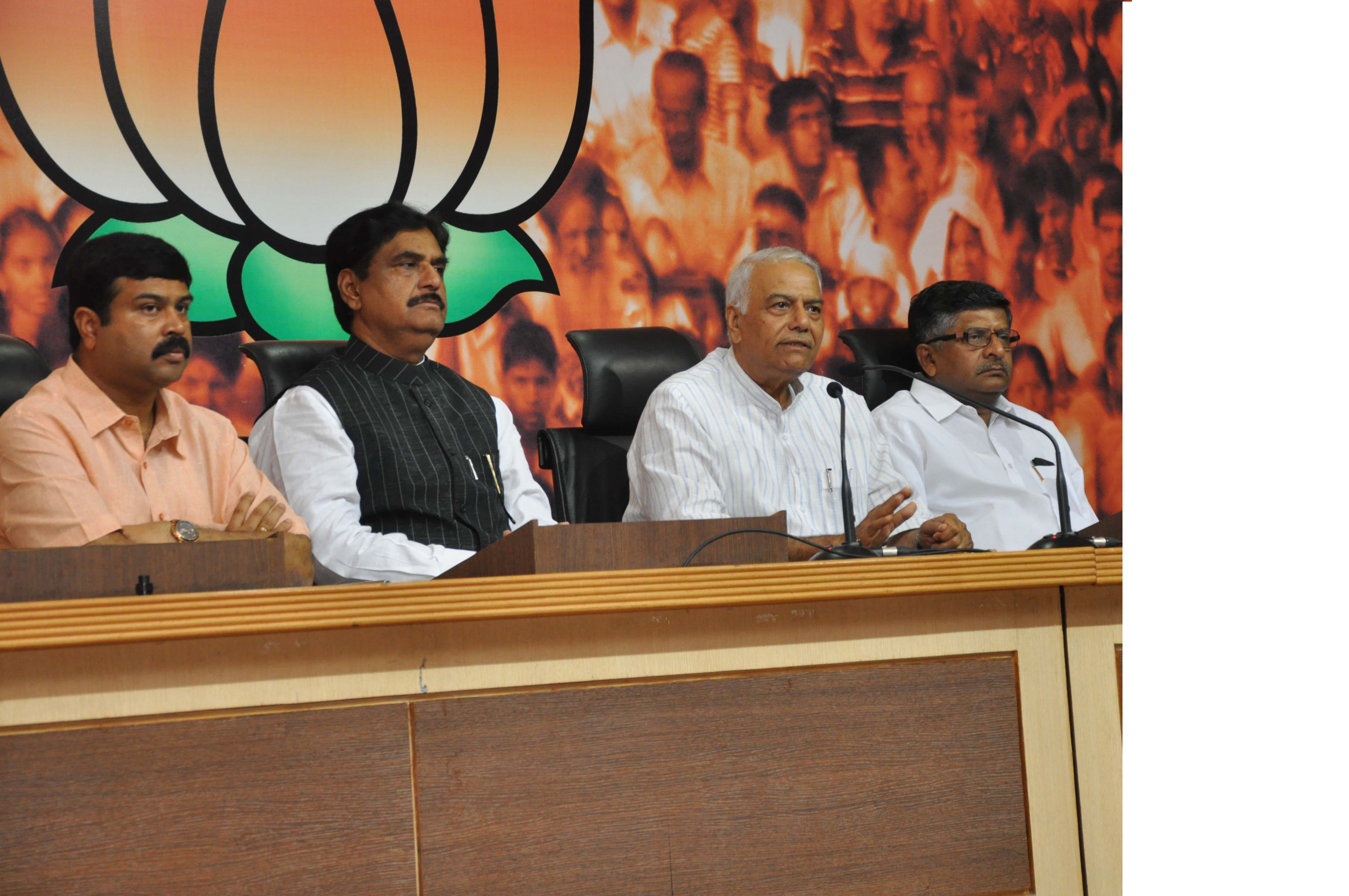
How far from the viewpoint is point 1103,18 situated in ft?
12.4

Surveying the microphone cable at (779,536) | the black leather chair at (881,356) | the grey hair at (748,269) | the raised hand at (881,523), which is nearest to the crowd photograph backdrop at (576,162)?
the black leather chair at (881,356)

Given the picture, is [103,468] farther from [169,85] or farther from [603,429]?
[169,85]

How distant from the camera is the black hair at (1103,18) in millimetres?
3760

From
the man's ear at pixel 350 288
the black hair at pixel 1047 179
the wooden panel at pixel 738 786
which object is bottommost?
the wooden panel at pixel 738 786

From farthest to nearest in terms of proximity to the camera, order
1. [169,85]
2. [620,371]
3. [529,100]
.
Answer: [529,100], [169,85], [620,371]

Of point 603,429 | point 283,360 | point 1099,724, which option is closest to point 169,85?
point 283,360

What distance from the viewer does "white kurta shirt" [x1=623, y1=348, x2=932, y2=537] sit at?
7.74 ft

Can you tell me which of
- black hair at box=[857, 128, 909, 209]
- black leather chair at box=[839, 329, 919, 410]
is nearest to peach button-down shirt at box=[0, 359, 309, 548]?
black leather chair at box=[839, 329, 919, 410]

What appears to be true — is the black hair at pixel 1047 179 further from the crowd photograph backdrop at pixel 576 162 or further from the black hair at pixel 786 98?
the black hair at pixel 786 98

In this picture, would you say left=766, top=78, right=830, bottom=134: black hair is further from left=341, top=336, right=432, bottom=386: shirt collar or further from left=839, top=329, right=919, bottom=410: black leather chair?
left=341, top=336, right=432, bottom=386: shirt collar

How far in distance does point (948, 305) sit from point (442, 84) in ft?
4.65

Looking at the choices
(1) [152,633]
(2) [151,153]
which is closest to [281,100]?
(2) [151,153]

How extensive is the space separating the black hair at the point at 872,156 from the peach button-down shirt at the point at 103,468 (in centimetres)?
199
